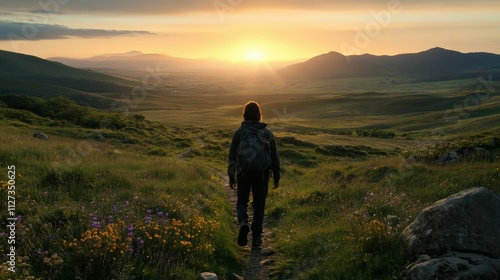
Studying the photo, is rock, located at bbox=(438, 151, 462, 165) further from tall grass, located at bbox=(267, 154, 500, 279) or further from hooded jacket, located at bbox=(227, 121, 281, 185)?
hooded jacket, located at bbox=(227, 121, 281, 185)

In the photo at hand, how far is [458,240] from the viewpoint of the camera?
607 cm

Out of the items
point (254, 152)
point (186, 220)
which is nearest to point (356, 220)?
point (254, 152)

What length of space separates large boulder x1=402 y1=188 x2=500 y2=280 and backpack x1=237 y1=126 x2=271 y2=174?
3481mm

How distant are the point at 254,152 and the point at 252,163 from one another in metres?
0.25

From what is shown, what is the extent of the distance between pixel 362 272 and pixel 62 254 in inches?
187

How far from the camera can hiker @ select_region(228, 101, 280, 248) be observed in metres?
8.85

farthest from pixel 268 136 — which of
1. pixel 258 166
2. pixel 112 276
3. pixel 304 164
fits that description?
pixel 304 164

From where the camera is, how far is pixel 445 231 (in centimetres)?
616

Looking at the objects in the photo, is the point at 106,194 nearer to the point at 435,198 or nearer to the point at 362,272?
the point at 362,272

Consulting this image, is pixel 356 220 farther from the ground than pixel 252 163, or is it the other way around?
pixel 252 163

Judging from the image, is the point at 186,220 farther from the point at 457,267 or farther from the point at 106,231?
the point at 457,267

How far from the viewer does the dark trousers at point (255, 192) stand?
29.9 feet

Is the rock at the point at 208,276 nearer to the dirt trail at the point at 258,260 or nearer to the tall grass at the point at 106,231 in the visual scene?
the tall grass at the point at 106,231

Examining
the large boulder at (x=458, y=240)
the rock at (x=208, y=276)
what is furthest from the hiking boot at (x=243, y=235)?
the large boulder at (x=458, y=240)
